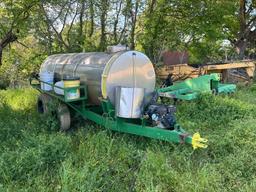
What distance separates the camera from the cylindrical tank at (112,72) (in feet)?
18.0

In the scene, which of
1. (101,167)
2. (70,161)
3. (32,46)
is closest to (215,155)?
(101,167)

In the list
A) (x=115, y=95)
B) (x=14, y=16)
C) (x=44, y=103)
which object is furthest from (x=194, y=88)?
(x=14, y=16)

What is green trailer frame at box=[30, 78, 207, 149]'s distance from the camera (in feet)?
14.1

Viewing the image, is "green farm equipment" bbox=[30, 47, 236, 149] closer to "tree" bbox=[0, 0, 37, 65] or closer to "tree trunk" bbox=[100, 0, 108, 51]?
"tree" bbox=[0, 0, 37, 65]

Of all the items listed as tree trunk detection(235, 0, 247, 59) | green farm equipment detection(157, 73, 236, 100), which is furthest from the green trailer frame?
tree trunk detection(235, 0, 247, 59)

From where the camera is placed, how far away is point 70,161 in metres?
4.18

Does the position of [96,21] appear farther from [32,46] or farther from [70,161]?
[70,161]

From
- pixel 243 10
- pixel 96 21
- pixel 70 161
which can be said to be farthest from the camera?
pixel 243 10

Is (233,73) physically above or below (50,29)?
below

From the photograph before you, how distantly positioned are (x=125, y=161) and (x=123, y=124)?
2.95ft

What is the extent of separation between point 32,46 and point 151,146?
9.74 m

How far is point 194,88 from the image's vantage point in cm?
761

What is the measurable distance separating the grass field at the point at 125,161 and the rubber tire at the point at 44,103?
80 centimetres

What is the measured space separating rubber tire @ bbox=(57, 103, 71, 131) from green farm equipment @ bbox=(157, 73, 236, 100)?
2125 mm
